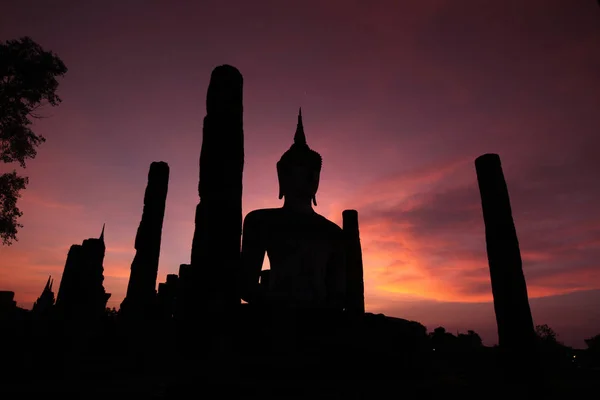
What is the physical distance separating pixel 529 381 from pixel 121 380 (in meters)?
7.47

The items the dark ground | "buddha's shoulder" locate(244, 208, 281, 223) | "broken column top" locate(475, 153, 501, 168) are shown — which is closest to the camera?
the dark ground

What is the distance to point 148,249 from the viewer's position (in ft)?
38.3

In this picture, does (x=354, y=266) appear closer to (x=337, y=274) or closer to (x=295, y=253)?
(x=337, y=274)

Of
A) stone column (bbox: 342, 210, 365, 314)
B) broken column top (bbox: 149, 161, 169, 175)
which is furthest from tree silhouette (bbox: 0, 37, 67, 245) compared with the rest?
stone column (bbox: 342, 210, 365, 314)

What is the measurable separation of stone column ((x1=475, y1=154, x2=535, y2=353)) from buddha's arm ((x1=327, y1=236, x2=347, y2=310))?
3179mm

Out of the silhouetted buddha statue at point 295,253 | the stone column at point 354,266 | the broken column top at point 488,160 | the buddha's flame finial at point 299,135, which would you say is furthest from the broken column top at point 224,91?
the stone column at point 354,266

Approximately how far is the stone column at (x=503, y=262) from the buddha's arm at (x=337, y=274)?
10.4 ft

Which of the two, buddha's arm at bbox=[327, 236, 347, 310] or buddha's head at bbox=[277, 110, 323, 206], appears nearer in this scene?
buddha's arm at bbox=[327, 236, 347, 310]

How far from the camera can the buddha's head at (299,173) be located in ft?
28.1

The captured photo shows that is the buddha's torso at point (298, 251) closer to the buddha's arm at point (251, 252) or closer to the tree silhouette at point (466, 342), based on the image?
the buddha's arm at point (251, 252)

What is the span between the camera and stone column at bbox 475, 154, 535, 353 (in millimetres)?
7586

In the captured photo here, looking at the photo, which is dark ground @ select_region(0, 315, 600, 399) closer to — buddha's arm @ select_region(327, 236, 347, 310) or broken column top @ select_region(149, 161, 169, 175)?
buddha's arm @ select_region(327, 236, 347, 310)

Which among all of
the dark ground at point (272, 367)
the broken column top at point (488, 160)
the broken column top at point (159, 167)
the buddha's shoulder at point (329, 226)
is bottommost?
the dark ground at point (272, 367)

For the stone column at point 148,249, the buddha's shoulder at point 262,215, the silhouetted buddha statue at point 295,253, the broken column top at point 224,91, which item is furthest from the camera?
the stone column at point 148,249
